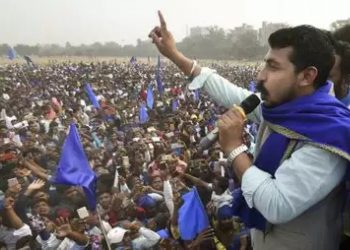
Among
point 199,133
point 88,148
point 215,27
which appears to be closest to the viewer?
point 88,148

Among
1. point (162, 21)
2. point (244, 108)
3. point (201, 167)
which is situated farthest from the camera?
point (201, 167)

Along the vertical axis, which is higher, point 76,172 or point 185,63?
Answer: point 185,63

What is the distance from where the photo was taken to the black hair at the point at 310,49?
4.95ft

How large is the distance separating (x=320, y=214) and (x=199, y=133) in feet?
26.7

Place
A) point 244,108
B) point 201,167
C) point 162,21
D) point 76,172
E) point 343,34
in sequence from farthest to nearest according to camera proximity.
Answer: point 201,167 → point 76,172 → point 343,34 → point 162,21 → point 244,108

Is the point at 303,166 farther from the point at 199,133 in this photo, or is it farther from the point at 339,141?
the point at 199,133

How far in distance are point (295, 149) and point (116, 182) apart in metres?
4.70

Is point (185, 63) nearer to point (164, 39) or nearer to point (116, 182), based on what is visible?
point (164, 39)

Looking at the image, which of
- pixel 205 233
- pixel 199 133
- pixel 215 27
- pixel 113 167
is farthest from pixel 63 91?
pixel 215 27

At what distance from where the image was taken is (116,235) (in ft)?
14.2

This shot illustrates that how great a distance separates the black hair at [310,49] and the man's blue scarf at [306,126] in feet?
0.25

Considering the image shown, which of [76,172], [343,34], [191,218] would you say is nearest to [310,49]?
[343,34]

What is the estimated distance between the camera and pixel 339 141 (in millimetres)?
1399

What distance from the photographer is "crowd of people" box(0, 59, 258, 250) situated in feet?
14.5
